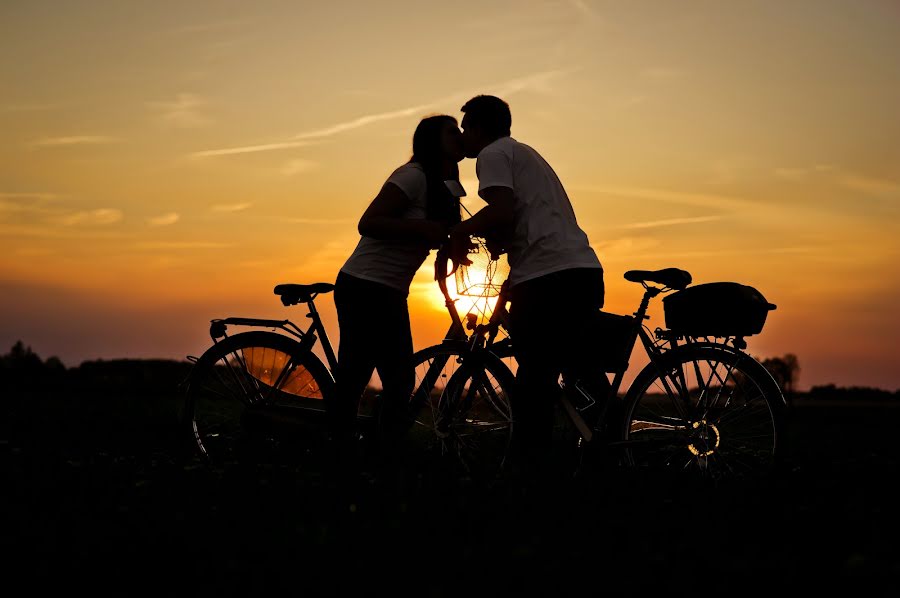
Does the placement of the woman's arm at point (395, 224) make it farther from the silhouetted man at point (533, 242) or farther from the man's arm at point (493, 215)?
the man's arm at point (493, 215)

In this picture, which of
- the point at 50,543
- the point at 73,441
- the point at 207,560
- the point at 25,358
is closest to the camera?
the point at 207,560

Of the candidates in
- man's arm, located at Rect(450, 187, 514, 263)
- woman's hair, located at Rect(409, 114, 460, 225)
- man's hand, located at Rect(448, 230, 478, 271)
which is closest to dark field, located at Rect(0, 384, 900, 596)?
man's hand, located at Rect(448, 230, 478, 271)

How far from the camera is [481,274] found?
6.97m

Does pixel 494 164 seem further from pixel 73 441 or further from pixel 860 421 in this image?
pixel 860 421

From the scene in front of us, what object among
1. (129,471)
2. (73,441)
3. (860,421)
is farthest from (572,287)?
(860,421)

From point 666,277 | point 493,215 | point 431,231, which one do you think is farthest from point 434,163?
point 666,277

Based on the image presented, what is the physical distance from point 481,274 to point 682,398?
67.7 inches

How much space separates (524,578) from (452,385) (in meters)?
3.10

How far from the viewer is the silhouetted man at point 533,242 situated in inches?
241

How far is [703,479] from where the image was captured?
641cm

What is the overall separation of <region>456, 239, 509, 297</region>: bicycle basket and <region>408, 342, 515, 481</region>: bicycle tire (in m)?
0.45

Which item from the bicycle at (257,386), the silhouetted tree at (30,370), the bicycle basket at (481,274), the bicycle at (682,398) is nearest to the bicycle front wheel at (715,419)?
the bicycle at (682,398)

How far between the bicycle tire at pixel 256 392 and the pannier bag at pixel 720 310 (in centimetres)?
291

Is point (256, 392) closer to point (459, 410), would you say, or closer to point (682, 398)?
point (459, 410)
